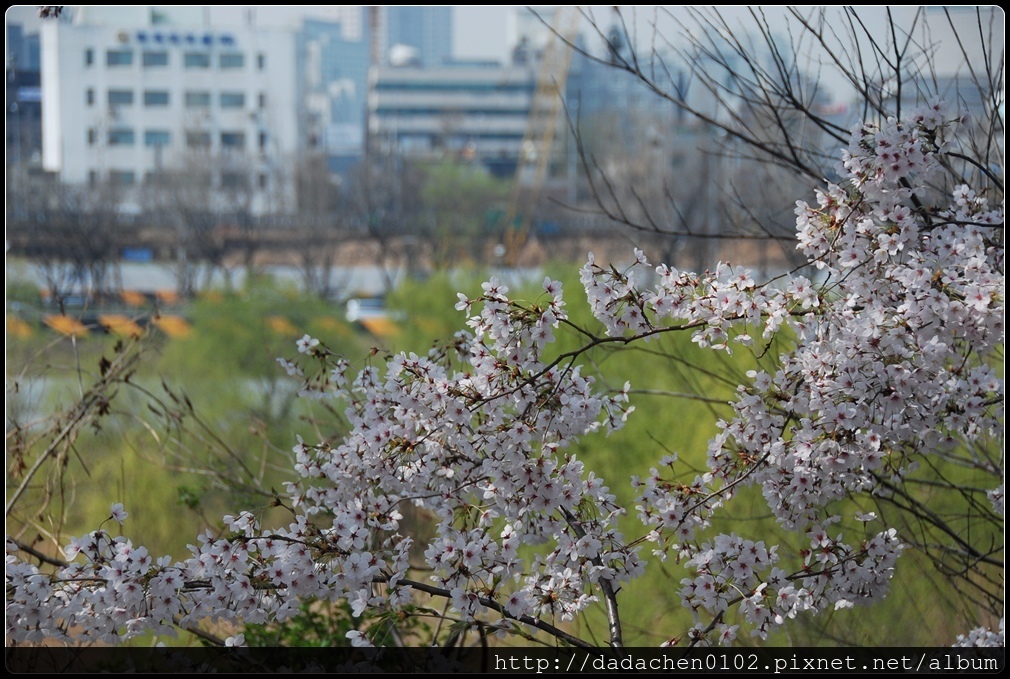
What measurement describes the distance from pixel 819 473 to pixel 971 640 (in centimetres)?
78

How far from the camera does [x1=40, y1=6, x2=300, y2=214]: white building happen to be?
53.1 ft

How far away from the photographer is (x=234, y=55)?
71.1 feet

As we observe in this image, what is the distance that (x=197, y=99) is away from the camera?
2109 centimetres

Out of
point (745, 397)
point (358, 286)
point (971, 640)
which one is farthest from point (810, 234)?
point (358, 286)

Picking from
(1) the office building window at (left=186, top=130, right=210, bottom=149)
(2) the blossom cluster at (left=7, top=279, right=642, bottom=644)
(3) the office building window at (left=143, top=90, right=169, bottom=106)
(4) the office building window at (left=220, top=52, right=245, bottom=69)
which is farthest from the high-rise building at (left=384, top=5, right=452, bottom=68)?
(2) the blossom cluster at (left=7, top=279, right=642, bottom=644)

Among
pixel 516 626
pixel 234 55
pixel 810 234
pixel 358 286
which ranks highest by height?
pixel 234 55

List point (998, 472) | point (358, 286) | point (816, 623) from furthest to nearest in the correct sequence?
point (358, 286)
point (816, 623)
point (998, 472)

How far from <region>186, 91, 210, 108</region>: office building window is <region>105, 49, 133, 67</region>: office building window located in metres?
1.51

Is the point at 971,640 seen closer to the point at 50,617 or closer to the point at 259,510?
the point at 259,510

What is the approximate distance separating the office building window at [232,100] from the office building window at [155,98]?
119cm

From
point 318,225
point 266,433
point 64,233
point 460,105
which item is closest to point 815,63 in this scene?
Answer: point 266,433

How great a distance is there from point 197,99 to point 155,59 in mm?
1134

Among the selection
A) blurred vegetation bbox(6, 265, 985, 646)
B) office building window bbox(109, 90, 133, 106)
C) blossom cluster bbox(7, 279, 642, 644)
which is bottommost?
blurred vegetation bbox(6, 265, 985, 646)

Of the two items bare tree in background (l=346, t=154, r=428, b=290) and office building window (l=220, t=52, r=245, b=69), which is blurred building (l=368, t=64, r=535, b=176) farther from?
bare tree in background (l=346, t=154, r=428, b=290)
